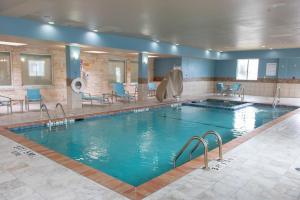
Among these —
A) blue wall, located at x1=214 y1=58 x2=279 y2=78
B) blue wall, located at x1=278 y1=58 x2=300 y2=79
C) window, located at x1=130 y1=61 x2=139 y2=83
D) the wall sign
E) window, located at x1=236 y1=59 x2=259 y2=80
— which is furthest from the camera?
window, located at x1=236 y1=59 x2=259 y2=80

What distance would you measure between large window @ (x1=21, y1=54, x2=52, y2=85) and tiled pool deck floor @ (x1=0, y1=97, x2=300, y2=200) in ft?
19.6

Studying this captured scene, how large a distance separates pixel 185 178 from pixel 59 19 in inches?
207

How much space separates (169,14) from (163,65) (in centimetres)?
843

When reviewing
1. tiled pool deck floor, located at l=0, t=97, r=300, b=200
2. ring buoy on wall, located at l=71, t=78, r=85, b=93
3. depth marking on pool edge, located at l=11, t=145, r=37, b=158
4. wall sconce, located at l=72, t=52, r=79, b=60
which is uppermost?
wall sconce, located at l=72, t=52, r=79, b=60

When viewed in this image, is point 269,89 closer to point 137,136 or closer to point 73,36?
point 137,136

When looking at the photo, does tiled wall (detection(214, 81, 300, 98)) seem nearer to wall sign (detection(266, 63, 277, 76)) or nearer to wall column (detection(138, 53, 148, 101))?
wall sign (detection(266, 63, 277, 76))

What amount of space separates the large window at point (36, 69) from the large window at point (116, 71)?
318 centimetres

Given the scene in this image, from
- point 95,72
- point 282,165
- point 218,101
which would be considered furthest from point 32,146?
point 218,101

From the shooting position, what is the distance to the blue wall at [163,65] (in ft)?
43.0

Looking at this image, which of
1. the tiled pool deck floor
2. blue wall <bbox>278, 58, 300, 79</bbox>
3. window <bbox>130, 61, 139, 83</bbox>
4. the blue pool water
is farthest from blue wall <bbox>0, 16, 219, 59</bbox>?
blue wall <bbox>278, 58, 300, 79</bbox>

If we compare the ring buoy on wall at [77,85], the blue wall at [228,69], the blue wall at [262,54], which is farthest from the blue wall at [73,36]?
the blue wall at [228,69]

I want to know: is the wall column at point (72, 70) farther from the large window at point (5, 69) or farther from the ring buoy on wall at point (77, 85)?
the large window at point (5, 69)

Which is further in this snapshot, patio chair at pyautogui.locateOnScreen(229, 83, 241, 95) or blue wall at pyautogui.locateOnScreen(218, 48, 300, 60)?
patio chair at pyautogui.locateOnScreen(229, 83, 241, 95)

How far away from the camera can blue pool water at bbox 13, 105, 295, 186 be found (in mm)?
4008
